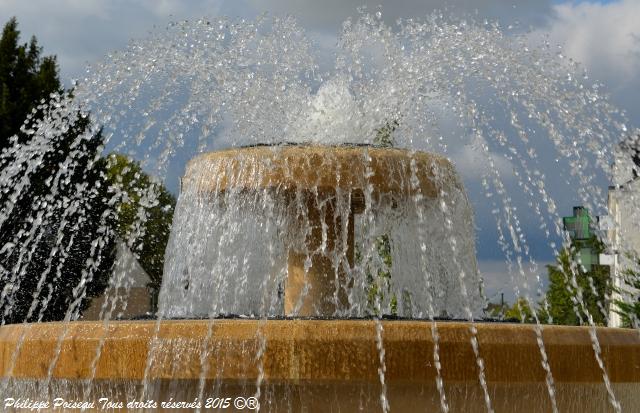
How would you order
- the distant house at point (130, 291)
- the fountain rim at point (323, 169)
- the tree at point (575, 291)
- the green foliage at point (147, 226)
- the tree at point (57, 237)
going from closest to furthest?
the fountain rim at point (323, 169), the tree at point (57, 237), the distant house at point (130, 291), the tree at point (575, 291), the green foliage at point (147, 226)

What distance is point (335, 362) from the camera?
13.9ft

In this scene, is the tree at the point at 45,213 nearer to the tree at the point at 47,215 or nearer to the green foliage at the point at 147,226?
the tree at the point at 47,215

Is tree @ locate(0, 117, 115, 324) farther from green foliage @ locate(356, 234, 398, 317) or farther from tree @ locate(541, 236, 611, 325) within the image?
tree @ locate(541, 236, 611, 325)

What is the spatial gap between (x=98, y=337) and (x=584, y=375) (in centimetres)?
258

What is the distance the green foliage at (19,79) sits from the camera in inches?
872

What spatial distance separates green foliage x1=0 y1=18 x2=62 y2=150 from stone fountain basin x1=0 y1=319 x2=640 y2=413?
18.7m

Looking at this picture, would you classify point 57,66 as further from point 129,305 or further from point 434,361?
point 434,361

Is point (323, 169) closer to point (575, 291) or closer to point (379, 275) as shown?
point (379, 275)

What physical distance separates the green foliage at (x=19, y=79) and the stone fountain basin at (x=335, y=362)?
18651mm

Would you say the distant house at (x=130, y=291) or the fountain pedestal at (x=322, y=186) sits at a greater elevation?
the distant house at (x=130, y=291)

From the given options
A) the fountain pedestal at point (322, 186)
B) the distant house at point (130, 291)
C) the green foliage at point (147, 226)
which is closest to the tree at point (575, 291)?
the distant house at point (130, 291)

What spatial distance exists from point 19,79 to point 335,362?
21.1 metres

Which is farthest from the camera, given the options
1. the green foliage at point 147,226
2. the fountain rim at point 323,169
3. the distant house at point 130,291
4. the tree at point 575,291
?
the green foliage at point 147,226

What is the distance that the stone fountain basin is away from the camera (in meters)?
4.25
